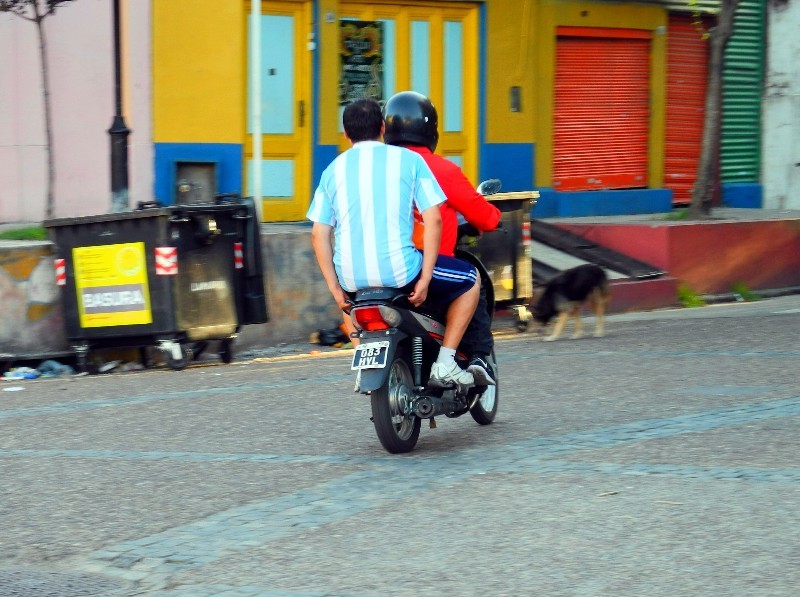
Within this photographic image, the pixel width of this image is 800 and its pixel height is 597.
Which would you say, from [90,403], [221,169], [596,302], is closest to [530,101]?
[221,169]

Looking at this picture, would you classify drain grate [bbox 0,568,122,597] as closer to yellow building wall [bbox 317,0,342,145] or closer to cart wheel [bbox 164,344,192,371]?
cart wheel [bbox 164,344,192,371]

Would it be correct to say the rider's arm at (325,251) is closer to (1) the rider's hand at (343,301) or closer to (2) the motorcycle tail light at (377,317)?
(1) the rider's hand at (343,301)

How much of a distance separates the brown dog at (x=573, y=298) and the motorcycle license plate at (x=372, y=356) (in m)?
6.09

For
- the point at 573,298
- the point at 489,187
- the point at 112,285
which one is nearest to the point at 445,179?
the point at 489,187

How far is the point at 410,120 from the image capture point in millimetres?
6664

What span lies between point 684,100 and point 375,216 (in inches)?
600

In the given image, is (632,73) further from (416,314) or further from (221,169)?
(416,314)

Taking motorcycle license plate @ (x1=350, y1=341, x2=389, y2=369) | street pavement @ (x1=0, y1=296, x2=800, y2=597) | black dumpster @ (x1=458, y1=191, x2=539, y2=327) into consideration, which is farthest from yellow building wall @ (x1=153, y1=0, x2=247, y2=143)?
motorcycle license plate @ (x1=350, y1=341, x2=389, y2=369)

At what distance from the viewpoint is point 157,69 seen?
15.6m

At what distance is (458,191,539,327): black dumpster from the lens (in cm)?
1262

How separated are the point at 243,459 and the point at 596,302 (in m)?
6.32

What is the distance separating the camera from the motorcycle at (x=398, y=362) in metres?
6.14

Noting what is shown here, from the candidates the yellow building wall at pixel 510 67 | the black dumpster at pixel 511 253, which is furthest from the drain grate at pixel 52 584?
the yellow building wall at pixel 510 67

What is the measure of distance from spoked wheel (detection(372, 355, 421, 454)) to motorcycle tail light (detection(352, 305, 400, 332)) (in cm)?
17
